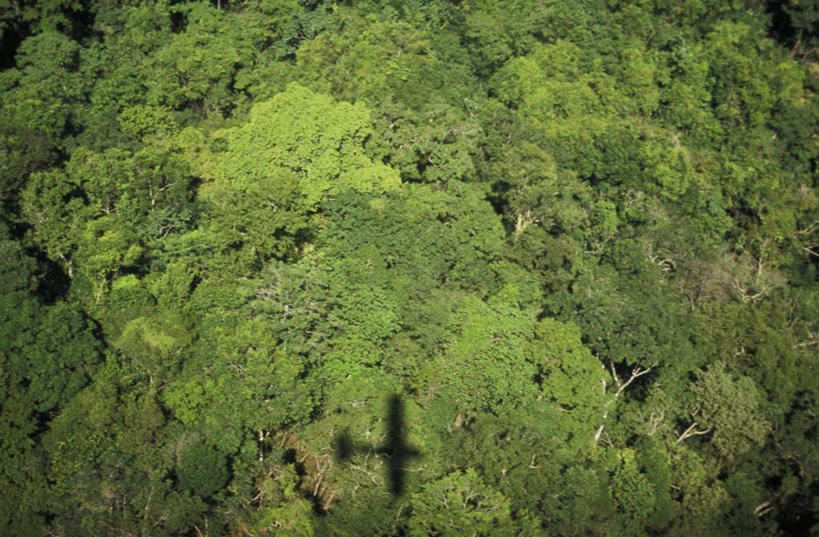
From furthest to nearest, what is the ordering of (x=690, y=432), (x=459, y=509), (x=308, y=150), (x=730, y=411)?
(x=690, y=432) < (x=730, y=411) < (x=308, y=150) < (x=459, y=509)

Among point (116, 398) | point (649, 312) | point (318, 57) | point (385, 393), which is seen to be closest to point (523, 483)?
point (385, 393)

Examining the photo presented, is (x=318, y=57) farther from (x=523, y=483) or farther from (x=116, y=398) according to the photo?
(x=523, y=483)

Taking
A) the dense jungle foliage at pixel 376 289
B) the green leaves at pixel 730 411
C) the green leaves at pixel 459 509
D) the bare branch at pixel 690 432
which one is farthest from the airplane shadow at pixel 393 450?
the green leaves at pixel 730 411

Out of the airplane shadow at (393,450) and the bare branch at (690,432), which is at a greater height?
the airplane shadow at (393,450)

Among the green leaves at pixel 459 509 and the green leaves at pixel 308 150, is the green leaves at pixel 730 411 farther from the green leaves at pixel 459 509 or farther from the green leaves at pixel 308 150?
the green leaves at pixel 308 150

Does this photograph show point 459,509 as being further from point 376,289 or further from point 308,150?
point 308,150

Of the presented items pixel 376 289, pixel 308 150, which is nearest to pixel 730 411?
pixel 376 289

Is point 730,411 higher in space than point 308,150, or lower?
lower

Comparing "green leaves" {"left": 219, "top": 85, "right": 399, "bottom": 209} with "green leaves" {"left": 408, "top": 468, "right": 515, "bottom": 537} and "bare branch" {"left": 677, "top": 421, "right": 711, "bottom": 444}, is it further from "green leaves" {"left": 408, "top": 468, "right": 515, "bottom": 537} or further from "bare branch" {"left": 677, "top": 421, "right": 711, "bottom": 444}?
"bare branch" {"left": 677, "top": 421, "right": 711, "bottom": 444}
